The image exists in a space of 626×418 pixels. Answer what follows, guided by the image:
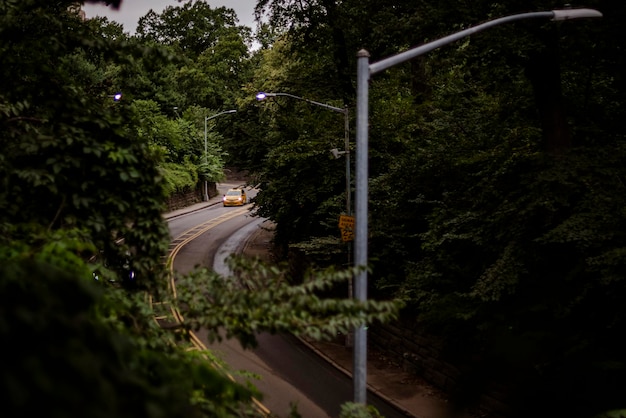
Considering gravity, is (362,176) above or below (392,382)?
above

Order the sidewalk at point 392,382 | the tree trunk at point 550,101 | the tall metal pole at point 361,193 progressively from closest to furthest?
the tall metal pole at point 361,193, the tree trunk at point 550,101, the sidewalk at point 392,382

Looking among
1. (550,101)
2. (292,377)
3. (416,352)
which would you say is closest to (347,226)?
(416,352)

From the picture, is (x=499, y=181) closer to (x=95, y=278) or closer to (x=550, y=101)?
(x=550, y=101)

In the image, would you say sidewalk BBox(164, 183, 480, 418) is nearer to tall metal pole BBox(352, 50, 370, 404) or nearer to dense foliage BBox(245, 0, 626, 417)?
dense foliage BBox(245, 0, 626, 417)

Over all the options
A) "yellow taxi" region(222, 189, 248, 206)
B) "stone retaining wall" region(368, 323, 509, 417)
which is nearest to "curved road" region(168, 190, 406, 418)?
"stone retaining wall" region(368, 323, 509, 417)

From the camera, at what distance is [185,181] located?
156 ft

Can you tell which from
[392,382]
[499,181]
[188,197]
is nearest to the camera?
[499,181]

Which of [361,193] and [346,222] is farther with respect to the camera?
[346,222]

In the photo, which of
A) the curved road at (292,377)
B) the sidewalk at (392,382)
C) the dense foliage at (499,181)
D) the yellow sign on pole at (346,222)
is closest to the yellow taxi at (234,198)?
the curved road at (292,377)

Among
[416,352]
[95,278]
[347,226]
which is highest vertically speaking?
[95,278]

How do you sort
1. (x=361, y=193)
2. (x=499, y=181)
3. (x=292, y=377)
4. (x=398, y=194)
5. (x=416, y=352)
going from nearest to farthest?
(x=361, y=193) → (x=499, y=181) → (x=416, y=352) → (x=292, y=377) → (x=398, y=194)

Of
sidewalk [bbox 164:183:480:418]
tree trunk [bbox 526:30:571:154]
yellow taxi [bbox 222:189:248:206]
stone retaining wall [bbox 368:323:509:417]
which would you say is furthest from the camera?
yellow taxi [bbox 222:189:248:206]

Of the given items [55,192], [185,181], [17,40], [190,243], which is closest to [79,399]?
[55,192]

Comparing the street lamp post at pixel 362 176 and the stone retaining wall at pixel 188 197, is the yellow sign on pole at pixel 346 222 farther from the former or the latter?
the stone retaining wall at pixel 188 197
